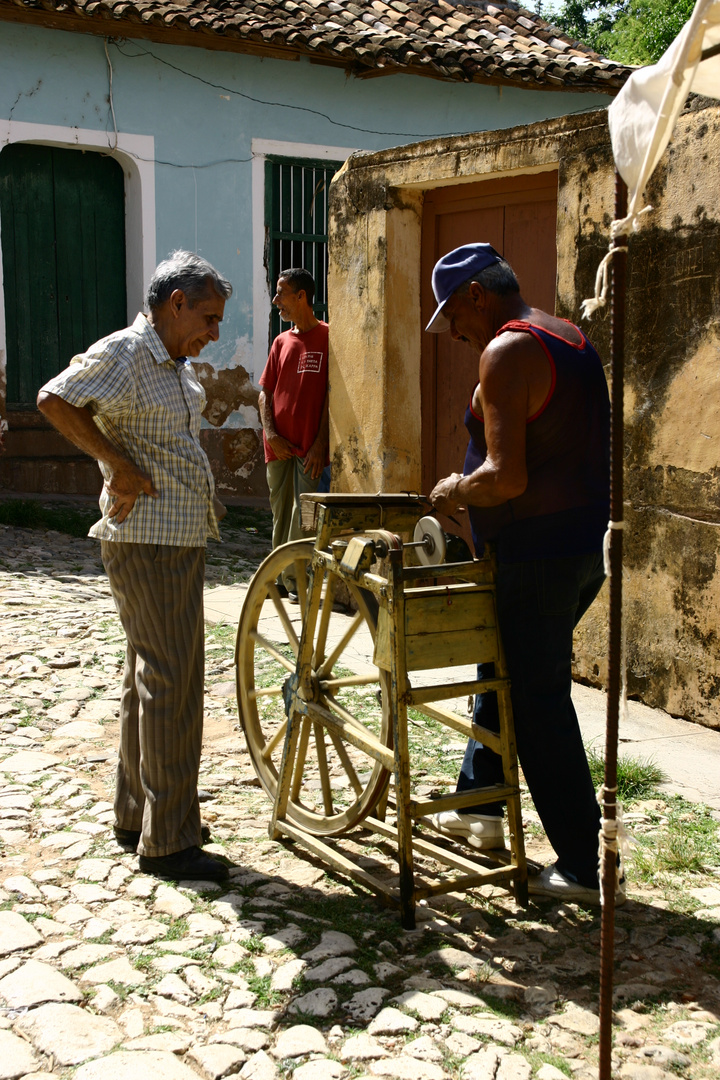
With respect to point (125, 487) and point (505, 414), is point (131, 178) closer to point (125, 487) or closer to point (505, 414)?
point (125, 487)

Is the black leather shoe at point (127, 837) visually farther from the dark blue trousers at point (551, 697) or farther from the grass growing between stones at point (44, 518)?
the grass growing between stones at point (44, 518)

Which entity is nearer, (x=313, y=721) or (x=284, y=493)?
(x=313, y=721)

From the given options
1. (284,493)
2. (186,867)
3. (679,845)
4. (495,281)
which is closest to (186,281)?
(495,281)

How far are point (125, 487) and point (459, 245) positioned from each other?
12.4 ft

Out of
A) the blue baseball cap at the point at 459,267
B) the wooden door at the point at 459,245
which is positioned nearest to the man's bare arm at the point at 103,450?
the blue baseball cap at the point at 459,267

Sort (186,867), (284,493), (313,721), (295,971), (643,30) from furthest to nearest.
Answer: (643,30) → (284,493) → (313,721) → (186,867) → (295,971)

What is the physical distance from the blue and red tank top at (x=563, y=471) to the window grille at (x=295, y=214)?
8.69 metres

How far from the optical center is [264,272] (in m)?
11.5

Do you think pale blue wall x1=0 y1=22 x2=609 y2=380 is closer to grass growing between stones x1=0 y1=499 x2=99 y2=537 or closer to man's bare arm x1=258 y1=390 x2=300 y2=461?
grass growing between stones x1=0 y1=499 x2=99 y2=537

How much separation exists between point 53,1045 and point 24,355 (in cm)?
918

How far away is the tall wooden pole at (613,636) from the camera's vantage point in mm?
2162

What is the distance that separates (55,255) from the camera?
10938mm

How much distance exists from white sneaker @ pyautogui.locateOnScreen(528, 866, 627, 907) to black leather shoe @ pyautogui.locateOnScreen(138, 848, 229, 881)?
3.18 feet

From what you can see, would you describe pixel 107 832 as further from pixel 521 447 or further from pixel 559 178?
pixel 559 178
